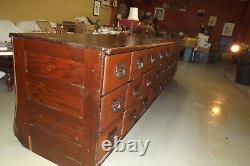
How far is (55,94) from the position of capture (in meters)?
1.27

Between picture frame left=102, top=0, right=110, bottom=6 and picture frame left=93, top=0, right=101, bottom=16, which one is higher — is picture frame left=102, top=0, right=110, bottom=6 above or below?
above

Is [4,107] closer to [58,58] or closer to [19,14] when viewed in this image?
[58,58]

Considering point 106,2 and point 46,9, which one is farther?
point 106,2

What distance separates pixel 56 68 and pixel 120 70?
15.4 inches

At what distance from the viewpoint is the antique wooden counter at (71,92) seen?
1.12m

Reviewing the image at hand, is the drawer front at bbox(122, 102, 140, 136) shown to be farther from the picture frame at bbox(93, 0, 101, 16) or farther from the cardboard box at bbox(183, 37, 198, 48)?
the cardboard box at bbox(183, 37, 198, 48)

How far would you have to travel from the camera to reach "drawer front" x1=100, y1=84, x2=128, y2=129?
3.92 ft

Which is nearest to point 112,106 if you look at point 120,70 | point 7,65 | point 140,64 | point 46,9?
point 120,70

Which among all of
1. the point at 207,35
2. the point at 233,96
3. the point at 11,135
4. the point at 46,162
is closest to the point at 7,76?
the point at 11,135

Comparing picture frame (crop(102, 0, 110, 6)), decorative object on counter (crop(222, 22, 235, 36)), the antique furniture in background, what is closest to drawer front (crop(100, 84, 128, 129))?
the antique furniture in background

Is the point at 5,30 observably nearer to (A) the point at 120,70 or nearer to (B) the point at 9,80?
(B) the point at 9,80

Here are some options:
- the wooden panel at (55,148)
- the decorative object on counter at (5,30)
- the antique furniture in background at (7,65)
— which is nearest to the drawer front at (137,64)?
the wooden panel at (55,148)

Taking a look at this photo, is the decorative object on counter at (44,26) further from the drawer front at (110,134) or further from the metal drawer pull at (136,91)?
the drawer front at (110,134)

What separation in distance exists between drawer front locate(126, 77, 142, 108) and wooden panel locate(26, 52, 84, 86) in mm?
466
